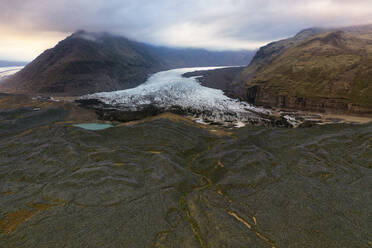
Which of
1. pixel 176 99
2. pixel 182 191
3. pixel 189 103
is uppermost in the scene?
pixel 176 99

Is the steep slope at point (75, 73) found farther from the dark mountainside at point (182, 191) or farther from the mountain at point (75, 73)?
the dark mountainside at point (182, 191)

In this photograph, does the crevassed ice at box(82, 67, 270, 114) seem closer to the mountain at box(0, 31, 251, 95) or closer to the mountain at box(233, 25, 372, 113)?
the mountain at box(233, 25, 372, 113)

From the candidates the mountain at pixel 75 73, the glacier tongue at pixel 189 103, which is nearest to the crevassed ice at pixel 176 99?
the glacier tongue at pixel 189 103

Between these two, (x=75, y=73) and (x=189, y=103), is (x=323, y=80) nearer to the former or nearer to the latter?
(x=189, y=103)

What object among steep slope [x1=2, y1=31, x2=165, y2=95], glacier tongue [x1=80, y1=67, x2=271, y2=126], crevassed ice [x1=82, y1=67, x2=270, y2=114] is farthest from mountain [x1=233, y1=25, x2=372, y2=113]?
steep slope [x1=2, y1=31, x2=165, y2=95]

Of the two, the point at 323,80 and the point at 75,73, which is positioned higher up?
the point at 75,73

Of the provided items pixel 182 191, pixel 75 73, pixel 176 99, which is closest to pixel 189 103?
pixel 176 99
